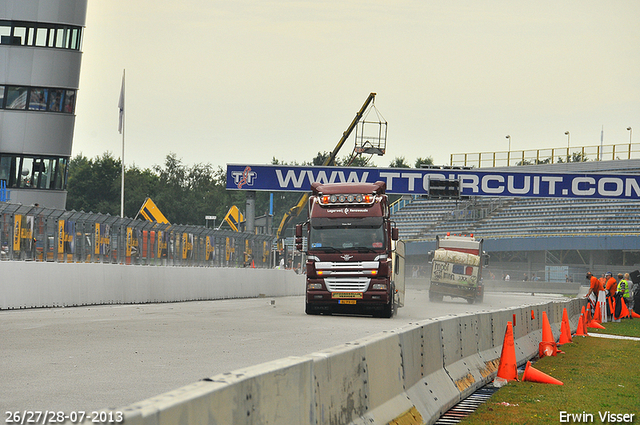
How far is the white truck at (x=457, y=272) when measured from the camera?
44.2m

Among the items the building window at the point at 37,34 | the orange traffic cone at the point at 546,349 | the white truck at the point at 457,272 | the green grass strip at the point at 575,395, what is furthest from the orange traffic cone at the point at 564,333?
the building window at the point at 37,34

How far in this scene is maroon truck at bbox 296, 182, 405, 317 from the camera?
22.3 meters

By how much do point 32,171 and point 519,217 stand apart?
46.1 meters

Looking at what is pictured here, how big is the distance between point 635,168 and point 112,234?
193 feet

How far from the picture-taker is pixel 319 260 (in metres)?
22.5

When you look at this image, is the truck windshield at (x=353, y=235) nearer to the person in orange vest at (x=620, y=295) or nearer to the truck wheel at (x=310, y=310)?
the truck wheel at (x=310, y=310)

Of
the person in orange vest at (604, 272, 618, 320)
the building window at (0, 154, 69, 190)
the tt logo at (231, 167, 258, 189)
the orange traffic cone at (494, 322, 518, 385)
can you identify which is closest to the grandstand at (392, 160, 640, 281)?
the tt logo at (231, 167, 258, 189)

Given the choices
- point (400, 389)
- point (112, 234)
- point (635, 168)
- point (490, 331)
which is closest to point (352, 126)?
point (635, 168)

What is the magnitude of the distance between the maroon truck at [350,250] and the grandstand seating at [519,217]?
50088 mm

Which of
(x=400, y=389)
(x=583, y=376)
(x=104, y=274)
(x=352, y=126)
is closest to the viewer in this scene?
(x=400, y=389)

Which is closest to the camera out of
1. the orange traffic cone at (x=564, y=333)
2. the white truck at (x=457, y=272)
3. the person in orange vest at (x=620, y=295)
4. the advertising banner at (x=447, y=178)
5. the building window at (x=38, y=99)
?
the orange traffic cone at (x=564, y=333)

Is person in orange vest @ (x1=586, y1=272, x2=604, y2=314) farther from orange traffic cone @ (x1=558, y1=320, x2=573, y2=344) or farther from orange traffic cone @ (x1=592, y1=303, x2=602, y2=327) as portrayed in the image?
orange traffic cone @ (x1=558, y1=320, x2=573, y2=344)

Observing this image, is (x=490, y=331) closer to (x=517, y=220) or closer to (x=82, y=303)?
(x=82, y=303)

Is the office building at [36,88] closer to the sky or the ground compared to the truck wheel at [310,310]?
closer to the sky
